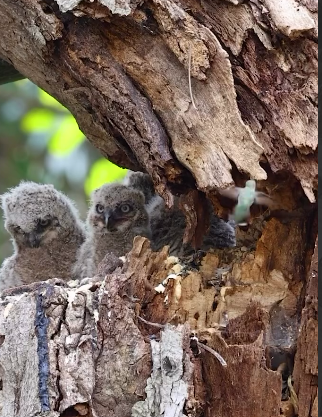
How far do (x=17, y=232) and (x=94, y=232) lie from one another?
0.57 m

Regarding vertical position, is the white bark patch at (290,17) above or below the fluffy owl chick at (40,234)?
above

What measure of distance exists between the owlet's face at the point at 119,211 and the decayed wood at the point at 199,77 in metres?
1.49

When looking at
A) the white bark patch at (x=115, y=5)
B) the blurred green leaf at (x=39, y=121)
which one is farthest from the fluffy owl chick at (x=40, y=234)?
the white bark patch at (x=115, y=5)

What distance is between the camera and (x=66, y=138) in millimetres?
5926

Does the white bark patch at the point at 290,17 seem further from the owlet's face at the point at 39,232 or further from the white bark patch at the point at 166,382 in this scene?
the owlet's face at the point at 39,232

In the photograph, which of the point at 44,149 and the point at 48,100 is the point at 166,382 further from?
the point at 44,149

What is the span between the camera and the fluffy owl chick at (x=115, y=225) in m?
4.67

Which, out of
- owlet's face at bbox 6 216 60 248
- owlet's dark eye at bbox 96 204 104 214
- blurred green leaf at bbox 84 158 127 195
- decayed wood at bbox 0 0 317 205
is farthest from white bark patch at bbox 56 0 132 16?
blurred green leaf at bbox 84 158 127 195

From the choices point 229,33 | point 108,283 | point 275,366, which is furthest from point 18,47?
point 275,366

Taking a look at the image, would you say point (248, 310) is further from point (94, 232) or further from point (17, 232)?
point (17, 232)

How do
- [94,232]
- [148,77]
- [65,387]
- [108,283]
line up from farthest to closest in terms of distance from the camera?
1. [94,232]
2. [148,77]
3. [108,283]
4. [65,387]

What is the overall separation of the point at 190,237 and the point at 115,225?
56.8 inches

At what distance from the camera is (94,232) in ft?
15.9

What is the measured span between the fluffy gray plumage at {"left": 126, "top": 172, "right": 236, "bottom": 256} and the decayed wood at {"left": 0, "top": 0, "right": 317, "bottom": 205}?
2.93 feet
